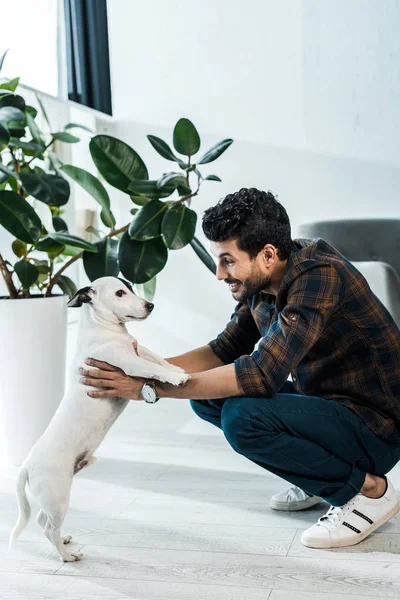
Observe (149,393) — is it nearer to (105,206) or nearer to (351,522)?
(351,522)

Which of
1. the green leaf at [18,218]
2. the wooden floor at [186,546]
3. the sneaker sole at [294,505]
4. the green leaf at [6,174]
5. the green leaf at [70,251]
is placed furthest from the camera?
the green leaf at [70,251]

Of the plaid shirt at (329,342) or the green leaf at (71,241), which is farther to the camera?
the green leaf at (71,241)

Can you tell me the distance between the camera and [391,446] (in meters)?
2.01

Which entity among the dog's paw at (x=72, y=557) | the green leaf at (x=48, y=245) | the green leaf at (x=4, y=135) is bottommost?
the dog's paw at (x=72, y=557)

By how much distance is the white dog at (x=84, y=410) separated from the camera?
176cm

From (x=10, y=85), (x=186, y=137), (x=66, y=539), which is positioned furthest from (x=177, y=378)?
(x=10, y=85)

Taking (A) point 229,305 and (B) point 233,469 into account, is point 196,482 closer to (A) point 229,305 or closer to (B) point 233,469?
(B) point 233,469

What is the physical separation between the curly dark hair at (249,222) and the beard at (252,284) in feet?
0.19

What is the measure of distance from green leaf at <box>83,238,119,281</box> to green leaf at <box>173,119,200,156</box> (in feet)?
1.48

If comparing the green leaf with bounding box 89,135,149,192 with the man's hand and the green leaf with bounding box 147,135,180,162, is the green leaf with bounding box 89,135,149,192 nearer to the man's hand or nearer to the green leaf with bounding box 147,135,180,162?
the green leaf with bounding box 147,135,180,162

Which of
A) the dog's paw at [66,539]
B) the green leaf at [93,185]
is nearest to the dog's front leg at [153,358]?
the dog's paw at [66,539]

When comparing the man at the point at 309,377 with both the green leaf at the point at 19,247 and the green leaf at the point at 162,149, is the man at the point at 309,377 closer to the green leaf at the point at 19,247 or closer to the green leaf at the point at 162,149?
the green leaf at the point at 162,149

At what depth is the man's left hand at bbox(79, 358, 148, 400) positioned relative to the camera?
6.06 ft

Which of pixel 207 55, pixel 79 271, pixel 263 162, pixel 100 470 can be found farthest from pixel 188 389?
pixel 207 55
